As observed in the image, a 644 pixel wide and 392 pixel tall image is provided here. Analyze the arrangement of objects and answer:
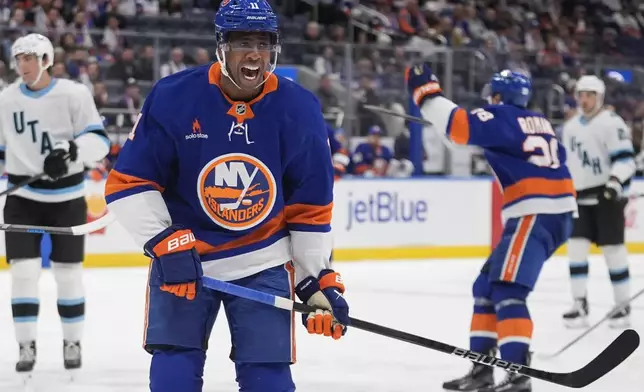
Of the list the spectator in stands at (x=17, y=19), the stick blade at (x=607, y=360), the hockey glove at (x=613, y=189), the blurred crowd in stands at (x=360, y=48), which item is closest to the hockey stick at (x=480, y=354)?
the stick blade at (x=607, y=360)

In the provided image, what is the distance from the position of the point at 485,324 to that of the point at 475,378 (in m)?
0.20

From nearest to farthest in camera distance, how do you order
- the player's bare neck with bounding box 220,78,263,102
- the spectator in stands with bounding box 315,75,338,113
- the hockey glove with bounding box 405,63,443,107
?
the player's bare neck with bounding box 220,78,263,102 < the hockey glove with bounding box 405,63,443,107 < the spectator in stands with bounding box 315,75,338,113

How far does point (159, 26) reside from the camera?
9.97 meters

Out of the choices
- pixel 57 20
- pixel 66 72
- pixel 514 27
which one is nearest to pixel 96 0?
pixel 57 20

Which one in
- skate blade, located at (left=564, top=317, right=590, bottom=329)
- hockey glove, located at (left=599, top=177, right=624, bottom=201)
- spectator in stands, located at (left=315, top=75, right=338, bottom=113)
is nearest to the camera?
hockey glove, located at (left=599, top=177, right=624, bottom=201)

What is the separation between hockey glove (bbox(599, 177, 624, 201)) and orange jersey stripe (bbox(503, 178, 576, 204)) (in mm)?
1548

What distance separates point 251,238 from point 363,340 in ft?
8.55

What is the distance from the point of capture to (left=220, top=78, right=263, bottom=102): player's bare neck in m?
2.29

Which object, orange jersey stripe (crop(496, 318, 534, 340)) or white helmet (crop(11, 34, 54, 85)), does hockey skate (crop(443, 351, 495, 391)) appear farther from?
white helmet (crop(11, 34, 54, 85))

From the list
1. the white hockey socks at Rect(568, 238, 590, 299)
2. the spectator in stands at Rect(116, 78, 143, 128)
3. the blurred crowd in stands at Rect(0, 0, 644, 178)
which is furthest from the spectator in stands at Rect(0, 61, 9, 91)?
the white hockey socks at Rect(568, 238, 590, 299)

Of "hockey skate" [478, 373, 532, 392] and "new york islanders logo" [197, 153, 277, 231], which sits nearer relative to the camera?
"new york islanders logo" [197, 153, 277, 231]

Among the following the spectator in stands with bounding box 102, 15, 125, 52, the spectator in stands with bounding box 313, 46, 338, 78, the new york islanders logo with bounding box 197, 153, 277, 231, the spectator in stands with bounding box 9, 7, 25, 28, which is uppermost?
the spectator in stands with bounding box 9, 7, 25, 28

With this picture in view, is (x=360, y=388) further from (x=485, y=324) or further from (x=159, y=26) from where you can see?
(x=159, y=26)

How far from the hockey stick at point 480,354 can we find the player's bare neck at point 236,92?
0.38m
